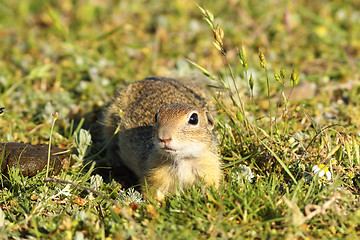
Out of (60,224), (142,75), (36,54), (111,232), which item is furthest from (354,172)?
(36,54)

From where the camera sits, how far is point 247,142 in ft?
14.9

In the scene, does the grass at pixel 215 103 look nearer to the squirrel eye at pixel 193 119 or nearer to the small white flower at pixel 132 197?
the small white flower at pixel 132 197

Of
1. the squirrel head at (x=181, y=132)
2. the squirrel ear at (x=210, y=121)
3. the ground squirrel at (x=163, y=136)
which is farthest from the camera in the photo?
the squirrel ear at (x=210, y=121)

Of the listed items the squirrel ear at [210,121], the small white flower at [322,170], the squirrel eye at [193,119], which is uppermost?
the squirrel eye at [193,119]

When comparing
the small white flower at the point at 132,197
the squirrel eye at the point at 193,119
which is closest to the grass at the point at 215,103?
the small white flower at the point at 132,197

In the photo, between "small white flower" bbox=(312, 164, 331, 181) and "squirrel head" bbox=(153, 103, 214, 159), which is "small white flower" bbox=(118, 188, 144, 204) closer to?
"squirrel head" bbox=(153, 103, 214, 159)

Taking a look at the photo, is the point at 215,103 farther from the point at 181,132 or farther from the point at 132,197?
the point at 132,197

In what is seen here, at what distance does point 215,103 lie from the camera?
214 inches

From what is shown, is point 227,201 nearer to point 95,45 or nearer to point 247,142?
A: point 247,142

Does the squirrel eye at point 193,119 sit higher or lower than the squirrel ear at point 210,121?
higher

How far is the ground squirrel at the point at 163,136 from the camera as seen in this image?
12.7ft

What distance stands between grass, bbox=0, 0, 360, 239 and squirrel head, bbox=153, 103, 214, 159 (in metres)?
0.37

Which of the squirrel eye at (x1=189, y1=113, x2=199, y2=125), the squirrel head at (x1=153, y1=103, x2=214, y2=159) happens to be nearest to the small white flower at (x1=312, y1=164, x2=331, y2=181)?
the squirrel head at (x1=153, y1=103, x2=214, y2=159)

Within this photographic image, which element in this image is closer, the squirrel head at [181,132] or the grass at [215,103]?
the grass at [215,103]
